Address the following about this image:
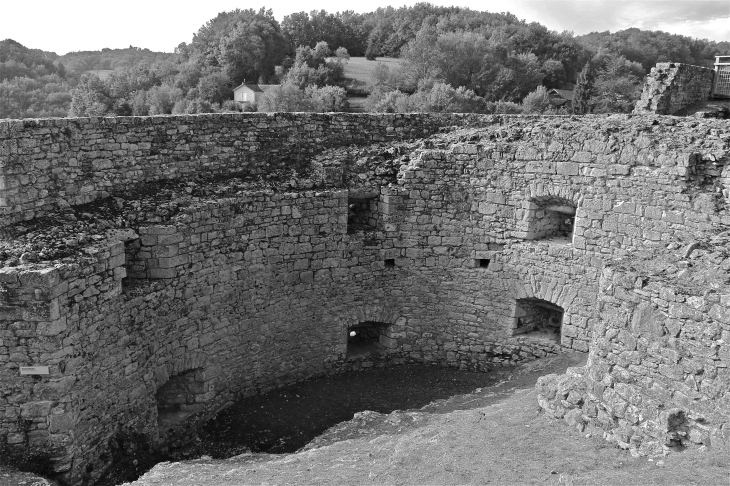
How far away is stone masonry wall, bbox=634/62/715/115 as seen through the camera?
14.9 metres

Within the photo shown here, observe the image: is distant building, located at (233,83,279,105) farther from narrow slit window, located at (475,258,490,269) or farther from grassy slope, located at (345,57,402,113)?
narrow slit window, located at (475,258,490,269)

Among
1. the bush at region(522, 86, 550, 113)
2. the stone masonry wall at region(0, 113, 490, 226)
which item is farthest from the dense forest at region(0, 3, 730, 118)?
the stone masonry wall at region(0, 113, 490, 226)

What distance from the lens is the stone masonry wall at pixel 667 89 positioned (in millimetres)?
14938

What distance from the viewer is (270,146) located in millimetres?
11672

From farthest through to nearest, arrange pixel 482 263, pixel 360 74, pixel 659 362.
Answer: pixel 360 74 < pixel 482 263 < pixel 659 362

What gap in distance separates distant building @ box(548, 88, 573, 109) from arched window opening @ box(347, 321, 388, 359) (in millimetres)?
45437

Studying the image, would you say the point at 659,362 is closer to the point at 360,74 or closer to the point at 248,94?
the point at 248,94

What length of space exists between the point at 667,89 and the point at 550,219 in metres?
5.86

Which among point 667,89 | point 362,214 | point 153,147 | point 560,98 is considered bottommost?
point 362,214

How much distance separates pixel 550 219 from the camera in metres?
11.9

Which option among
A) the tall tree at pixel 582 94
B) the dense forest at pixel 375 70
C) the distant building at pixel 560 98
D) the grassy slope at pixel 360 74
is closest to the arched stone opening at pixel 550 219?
the dense forest at pixel 375 70

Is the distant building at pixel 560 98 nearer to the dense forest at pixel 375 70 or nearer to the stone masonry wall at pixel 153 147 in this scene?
the dense forest at pixel 375 70

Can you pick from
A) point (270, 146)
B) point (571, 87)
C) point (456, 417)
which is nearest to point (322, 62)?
point (571, 87)

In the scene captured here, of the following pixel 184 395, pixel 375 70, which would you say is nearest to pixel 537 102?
pixel 375 70
